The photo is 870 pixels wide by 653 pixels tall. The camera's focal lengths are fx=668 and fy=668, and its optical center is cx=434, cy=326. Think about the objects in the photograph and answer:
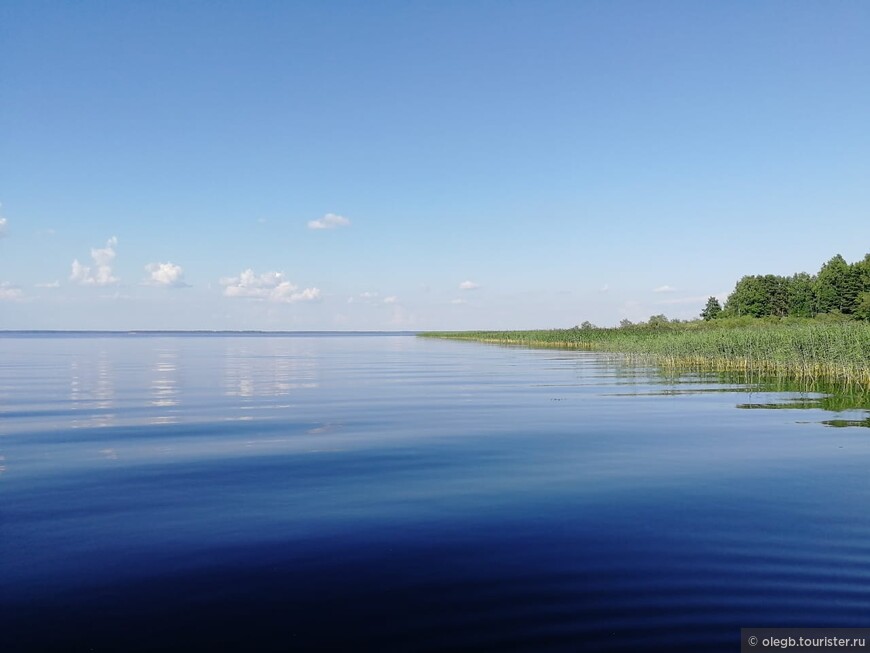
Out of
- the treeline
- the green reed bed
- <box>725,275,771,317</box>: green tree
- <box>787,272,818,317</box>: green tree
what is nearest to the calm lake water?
the green reed bed

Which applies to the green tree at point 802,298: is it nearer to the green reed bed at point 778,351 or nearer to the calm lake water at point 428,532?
the green reed bed at point 778,351

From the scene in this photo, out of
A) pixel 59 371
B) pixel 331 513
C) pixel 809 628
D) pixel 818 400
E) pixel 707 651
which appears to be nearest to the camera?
pixel 707 651

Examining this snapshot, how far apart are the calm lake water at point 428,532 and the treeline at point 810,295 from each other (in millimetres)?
92679

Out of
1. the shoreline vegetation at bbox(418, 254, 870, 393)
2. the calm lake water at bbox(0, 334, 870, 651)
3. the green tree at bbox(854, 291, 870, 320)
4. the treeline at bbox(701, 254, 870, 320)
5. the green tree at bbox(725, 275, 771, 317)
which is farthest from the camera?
the green tree at bbox(725, 275, 771, 317)

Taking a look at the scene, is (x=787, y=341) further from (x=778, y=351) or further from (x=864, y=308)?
(x=864, y=308)

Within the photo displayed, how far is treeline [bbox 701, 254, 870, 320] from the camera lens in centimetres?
10569

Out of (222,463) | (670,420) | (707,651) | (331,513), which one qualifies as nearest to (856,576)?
(707,651)

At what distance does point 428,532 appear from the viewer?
36.1 ft

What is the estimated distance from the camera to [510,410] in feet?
91.0

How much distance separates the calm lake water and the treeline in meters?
92.7

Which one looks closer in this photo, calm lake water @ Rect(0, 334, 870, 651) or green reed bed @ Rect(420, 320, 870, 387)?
calm lake water @ Rect(0, 334, 870, 651)

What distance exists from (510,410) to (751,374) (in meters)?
26.3

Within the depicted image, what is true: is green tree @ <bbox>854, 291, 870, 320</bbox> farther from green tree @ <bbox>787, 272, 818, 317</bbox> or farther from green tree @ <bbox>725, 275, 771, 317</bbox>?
green tree @ <bbox>725, 275, 771, 317</bbox>

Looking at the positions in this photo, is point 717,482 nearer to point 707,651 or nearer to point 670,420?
point 707,651
